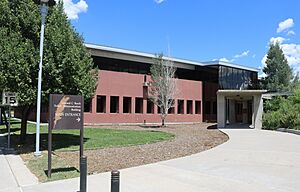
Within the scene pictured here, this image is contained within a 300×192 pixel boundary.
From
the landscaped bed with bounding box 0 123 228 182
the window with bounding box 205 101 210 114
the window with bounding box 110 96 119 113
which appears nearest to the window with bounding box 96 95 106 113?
the window with bounding box 110 96 119 113

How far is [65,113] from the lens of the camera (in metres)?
10.5

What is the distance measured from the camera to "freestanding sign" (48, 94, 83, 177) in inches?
405

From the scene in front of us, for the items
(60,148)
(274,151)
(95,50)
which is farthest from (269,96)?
(60,148)

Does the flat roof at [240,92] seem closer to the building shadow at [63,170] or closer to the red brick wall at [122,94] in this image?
the red brick wall at [122,94]

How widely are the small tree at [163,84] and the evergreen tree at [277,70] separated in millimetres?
27235

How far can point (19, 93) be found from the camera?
45.4 feet

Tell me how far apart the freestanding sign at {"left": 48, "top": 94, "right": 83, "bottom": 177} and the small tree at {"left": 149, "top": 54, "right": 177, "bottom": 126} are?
24.3 meters

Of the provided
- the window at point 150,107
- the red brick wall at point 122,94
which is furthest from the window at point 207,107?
the window at point 150,107

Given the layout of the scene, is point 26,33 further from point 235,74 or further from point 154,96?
point 235,74

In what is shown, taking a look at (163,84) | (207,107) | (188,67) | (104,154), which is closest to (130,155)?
(104,154)

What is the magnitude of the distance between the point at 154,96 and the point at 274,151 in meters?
22.1

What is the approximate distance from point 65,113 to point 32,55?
445 cm

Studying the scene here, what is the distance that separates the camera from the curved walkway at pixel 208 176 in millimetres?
8141

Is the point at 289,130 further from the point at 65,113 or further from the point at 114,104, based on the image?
the point at 65,113
